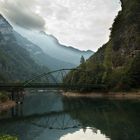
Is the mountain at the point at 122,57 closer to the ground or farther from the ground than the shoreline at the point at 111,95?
farther from the ground

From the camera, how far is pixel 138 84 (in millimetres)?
143500

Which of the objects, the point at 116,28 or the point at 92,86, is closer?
the point at 92,86

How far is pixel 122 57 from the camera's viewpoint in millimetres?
167125

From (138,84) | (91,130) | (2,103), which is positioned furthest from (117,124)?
(138,84)

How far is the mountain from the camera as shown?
148 metres

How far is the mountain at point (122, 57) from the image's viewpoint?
148375 mm

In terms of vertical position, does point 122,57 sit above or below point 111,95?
above

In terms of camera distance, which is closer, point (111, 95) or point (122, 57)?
point (111, 95)


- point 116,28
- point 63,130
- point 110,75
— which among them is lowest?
point 63,130

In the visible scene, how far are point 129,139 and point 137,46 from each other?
116199mm

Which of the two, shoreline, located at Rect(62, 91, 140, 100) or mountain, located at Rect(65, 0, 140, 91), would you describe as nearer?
shoreline, located at Rect(62, 91, 140, 100)

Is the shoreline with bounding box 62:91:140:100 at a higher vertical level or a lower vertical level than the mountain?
lower

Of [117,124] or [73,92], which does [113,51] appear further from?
[117,124]

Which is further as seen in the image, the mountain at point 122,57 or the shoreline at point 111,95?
the mountain at point 122,57
